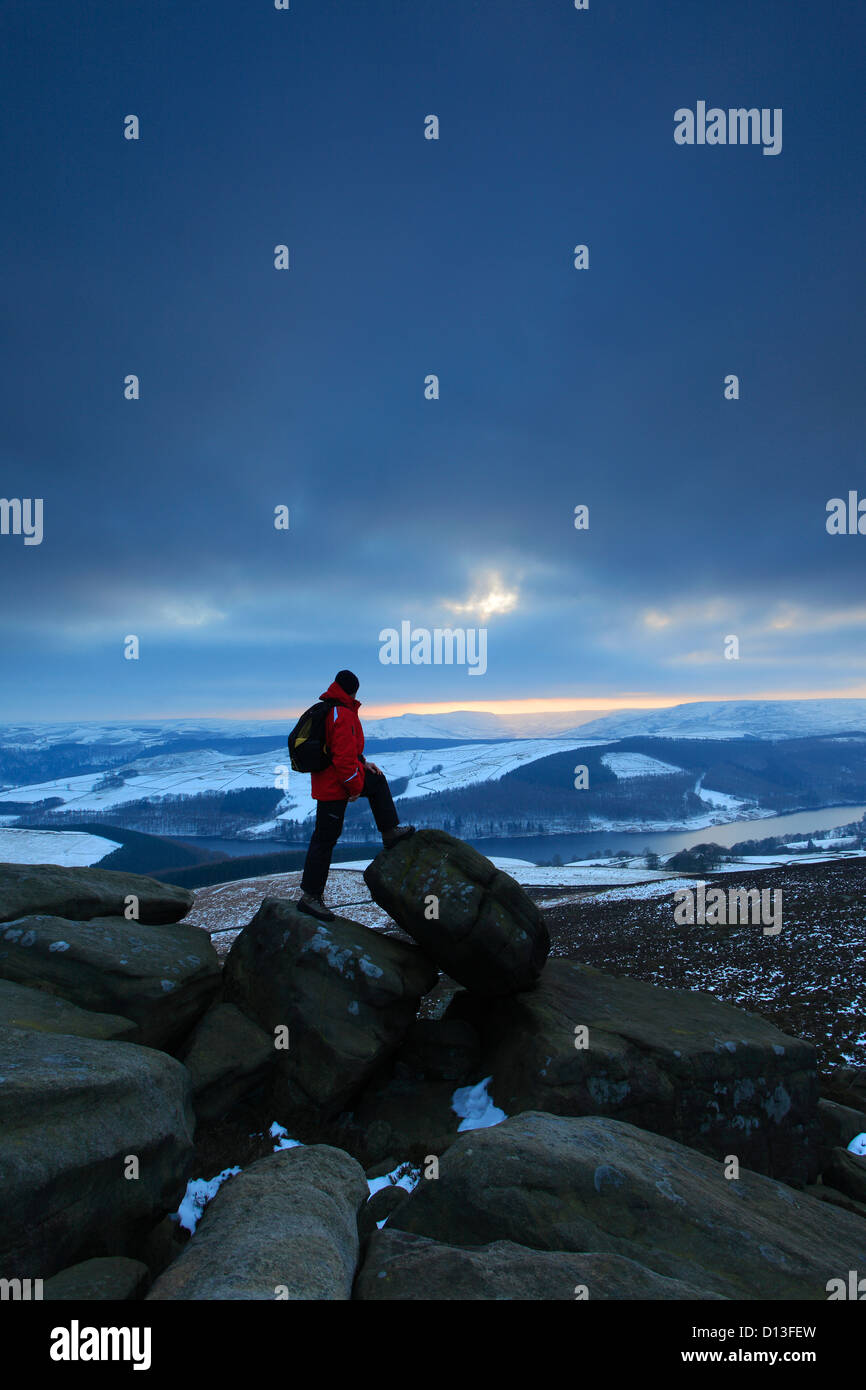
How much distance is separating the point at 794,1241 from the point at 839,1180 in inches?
262

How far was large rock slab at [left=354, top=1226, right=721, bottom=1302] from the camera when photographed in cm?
559

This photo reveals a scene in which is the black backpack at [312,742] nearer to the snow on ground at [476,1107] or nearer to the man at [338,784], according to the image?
the man at [338,784]

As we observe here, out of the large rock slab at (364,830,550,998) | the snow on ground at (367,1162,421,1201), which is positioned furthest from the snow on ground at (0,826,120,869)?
the snow on ground at (367,1162,421,1201)

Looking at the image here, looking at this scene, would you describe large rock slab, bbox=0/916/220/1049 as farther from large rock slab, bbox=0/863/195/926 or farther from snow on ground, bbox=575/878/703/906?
snow on ground, bbox=575/878/703/906

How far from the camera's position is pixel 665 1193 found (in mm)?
7703

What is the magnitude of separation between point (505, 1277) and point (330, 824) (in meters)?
9.21

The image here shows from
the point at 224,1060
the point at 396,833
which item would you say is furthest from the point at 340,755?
the point at 224,1060

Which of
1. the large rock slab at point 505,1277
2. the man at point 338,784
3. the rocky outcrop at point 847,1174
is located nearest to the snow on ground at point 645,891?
the rocky outcrop at point 847,1174

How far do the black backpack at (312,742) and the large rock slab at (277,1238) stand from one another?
7045mm

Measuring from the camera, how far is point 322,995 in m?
13.2

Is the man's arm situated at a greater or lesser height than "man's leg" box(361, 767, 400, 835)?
greater

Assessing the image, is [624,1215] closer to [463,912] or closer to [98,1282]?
[98,1282]

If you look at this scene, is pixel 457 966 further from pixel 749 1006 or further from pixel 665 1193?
pixel 749 1006
